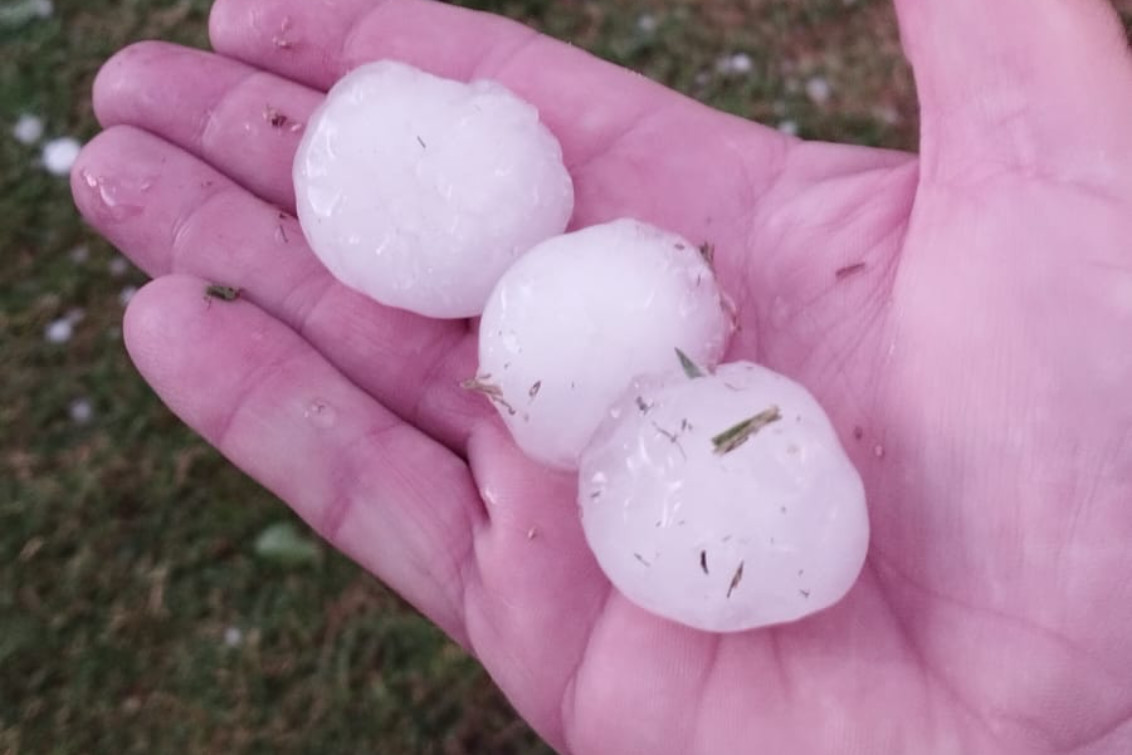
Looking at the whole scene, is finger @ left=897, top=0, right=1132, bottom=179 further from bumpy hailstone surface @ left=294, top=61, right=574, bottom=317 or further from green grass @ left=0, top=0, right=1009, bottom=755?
green grass @ left=0, top=0, right=1009, bottom=755

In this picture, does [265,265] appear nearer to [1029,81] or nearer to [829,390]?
[829,390]

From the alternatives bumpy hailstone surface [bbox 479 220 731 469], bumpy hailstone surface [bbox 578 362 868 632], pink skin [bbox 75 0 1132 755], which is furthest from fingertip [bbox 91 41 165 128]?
bumpy hailstone surface [bbox 578 362 868 632]

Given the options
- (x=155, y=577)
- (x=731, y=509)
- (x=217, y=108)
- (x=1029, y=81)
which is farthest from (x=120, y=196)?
(x=1029, y=81)

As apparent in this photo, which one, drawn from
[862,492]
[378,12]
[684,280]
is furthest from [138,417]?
[862,492]

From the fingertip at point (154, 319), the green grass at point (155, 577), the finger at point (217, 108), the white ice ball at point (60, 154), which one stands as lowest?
the green grass at point (155, 577)

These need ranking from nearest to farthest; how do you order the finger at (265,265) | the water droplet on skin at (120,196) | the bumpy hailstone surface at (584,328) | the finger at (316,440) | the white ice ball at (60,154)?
the bumpy hailstone surface at (584,328) → the finger at (316,440) → the finger at (265,265) → the water droplet on skin at (120,196) → the white ice ball at (60,154)

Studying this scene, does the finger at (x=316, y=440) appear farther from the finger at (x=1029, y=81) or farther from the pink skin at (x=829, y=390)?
the finger at (x=1029, y=81)

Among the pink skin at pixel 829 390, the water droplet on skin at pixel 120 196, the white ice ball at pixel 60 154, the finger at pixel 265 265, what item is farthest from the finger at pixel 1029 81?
the white ice ball at pixel 60 154
